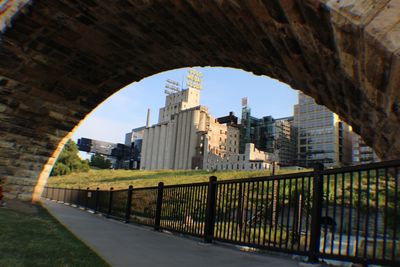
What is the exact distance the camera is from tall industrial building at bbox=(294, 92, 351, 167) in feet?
330

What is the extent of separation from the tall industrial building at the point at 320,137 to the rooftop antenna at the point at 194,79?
164 feet

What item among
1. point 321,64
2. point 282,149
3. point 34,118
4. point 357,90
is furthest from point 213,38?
point 282,149

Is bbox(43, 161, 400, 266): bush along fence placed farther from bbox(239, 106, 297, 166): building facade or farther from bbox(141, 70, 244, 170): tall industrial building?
bbox(239, 106, 297, 166): building facade

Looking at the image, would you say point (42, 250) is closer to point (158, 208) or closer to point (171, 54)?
point (158, 208)

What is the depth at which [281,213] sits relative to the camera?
178 inches

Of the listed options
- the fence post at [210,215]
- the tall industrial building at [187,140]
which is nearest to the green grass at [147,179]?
the fence post at [210,215]

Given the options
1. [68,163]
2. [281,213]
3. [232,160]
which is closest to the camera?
[281,213]

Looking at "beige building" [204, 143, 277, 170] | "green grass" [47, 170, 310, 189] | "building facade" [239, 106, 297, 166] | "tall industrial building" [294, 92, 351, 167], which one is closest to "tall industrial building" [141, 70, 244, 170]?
"beige building" [204, 143, 277, 170]

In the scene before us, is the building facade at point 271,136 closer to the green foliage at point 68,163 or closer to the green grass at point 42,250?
the green foliage at point 68,163

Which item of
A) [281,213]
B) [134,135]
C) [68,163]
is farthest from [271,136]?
[281,213]

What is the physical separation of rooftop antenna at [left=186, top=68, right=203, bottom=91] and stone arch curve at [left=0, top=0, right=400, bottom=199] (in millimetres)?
133836

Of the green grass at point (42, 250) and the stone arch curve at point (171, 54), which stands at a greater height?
the stone arch curve at point (171, 54)

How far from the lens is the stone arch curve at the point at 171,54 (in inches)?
130

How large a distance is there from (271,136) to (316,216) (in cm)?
11359
